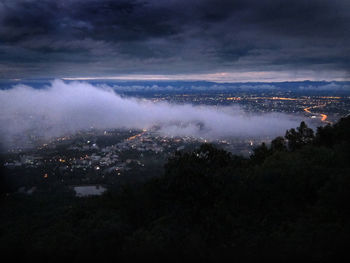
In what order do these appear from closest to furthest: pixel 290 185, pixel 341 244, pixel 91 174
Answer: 1. pixel 341 244
2. pixel 290 185
3. pixel 91 174

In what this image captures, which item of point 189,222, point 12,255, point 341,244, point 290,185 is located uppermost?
point 341,244

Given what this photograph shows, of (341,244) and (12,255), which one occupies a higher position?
(341,244)

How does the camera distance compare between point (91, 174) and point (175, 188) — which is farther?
point (91, 174)

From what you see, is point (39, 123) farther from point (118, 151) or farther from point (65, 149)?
point (118, 151)

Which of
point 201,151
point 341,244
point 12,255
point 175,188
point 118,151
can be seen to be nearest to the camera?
point 12,255

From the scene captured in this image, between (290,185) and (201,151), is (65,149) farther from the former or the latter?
(290,185)

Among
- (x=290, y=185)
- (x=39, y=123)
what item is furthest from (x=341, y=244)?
(x=39, y=123)

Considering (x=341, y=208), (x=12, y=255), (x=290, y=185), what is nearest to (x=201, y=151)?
(x=290, y=185)
